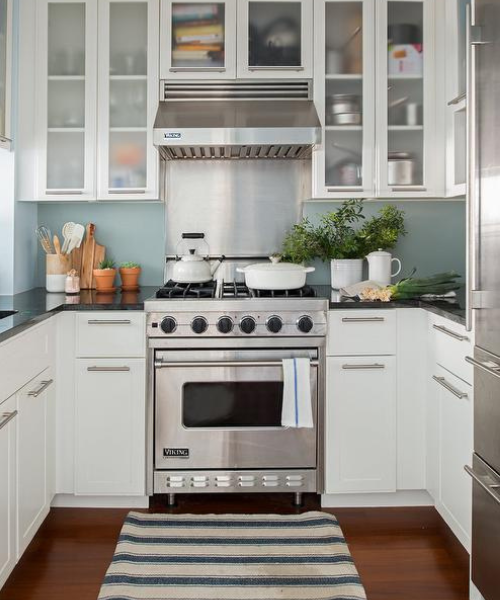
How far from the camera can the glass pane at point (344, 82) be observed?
10.8 ft

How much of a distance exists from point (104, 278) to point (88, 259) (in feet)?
0.69

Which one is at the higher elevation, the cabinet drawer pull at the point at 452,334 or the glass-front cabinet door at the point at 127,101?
the glass-front cabinet door at the point at 127,101

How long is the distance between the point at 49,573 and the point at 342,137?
2.32m

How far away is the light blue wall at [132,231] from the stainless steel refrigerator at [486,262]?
1.95m

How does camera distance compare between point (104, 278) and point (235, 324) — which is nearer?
point (235, 324)

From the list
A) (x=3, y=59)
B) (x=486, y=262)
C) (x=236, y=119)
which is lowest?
(x=486, y=262)

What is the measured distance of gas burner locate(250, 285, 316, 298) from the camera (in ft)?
9.80

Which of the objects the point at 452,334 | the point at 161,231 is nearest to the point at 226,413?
the point at 452,334

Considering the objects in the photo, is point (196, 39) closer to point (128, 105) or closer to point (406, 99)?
point (128, 105)

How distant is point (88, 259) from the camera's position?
355 cm

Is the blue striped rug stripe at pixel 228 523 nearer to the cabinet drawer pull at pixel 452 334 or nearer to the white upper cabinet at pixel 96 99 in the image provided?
the cabinet drawer pull at pixel 452 334

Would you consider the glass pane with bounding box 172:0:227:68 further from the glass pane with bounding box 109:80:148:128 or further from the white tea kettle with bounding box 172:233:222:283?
the white tea kettle with bounding box 172:233:222:283

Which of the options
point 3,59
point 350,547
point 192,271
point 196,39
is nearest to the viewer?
point 350,547

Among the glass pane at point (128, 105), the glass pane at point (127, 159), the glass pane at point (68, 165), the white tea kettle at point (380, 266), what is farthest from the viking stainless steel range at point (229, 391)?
the glass pane at point (128, 105)
